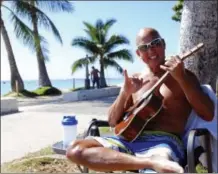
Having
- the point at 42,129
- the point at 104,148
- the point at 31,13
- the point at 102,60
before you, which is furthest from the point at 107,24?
the point at 104,148

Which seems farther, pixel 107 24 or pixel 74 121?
pixel 107 24

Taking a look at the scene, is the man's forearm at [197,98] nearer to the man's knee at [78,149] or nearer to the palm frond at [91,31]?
the man's knee at [78,149]

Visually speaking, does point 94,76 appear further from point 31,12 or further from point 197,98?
point 197,98

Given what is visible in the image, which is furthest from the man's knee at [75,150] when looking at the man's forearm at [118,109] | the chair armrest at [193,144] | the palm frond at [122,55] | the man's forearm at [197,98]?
the palm frond at [122,55]

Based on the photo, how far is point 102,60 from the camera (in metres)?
27.1

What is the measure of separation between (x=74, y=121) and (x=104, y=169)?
1226 mm

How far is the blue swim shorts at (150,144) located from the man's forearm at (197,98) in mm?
291

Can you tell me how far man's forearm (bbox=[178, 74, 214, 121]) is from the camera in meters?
2.70

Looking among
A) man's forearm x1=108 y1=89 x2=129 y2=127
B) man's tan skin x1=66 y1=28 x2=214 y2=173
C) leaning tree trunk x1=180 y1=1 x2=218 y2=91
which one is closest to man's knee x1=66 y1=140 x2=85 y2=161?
man's tan skin x1=66 y1=28 x2=214 y2=173

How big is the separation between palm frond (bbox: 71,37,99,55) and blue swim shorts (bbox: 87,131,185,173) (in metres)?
24.2

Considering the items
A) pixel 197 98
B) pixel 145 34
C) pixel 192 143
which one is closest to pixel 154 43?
pixel 145 34

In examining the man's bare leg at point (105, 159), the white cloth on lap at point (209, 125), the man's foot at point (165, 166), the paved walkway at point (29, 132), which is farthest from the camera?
the paved walkway at point (29, 132)

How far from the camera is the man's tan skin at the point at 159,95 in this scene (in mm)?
2479

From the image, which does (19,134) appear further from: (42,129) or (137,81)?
(137,81)
